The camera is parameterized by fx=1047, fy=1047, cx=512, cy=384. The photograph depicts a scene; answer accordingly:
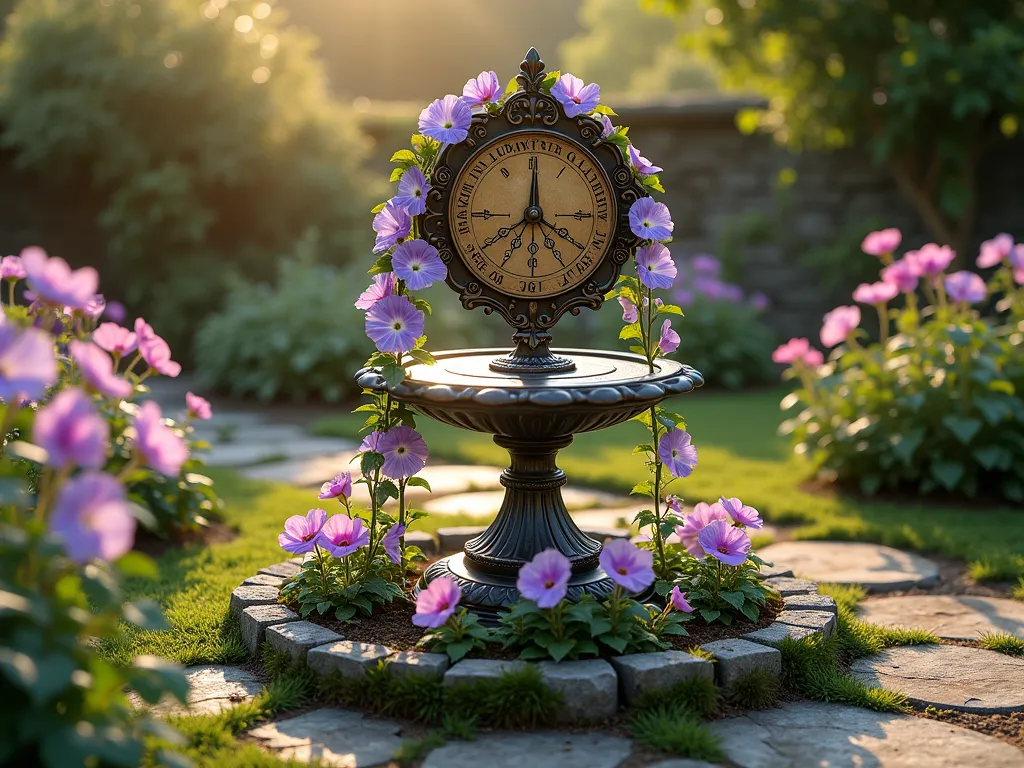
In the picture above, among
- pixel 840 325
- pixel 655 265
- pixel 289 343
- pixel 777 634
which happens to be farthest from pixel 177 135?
pixel 777 634

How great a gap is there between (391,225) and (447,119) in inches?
13.1

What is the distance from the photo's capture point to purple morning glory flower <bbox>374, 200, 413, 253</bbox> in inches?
113

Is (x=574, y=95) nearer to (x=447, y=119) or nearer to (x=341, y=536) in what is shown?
(x=447, y=119)

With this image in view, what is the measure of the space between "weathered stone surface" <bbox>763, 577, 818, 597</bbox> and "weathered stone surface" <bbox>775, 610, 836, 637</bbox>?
0.58ft

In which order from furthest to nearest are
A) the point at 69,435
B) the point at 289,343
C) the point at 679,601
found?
the point at 289,343 < the point at 679,601 < the point at 69,435

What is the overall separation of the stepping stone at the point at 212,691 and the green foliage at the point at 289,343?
5.14 m

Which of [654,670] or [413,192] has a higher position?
[413,192]

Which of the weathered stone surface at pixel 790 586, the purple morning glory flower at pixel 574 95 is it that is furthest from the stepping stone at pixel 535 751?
the purple morning glory flower at pixel 574 95

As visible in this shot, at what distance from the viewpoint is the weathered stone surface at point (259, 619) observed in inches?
113

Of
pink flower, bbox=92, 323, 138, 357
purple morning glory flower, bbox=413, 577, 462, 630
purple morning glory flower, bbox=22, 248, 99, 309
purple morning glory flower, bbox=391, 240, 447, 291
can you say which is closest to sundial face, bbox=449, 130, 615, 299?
purple morning glory flower, bbox=391, 240, 447, 291

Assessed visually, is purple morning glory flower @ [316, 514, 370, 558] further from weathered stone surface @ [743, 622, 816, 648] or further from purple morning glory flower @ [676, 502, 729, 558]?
weathered stone surface @ [743, 622, 816, 648]

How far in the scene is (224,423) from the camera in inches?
283

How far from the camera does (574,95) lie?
9.78 feet

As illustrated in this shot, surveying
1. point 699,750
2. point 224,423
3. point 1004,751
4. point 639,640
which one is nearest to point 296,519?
point 639,640
